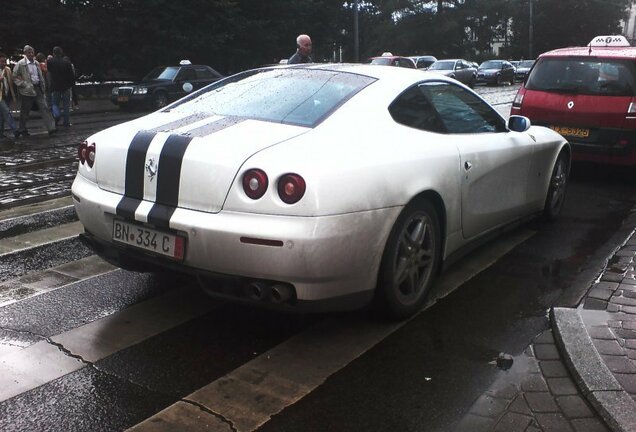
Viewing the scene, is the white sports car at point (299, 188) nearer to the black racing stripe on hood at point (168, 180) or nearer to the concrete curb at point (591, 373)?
the black racing stripe on hood at point (168, 180)

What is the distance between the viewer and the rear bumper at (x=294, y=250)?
10.6 ft

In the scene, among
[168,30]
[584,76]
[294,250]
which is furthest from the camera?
[168,30]

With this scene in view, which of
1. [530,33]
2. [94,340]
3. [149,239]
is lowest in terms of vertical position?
[94,340]

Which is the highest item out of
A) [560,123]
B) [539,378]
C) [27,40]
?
[27,40]

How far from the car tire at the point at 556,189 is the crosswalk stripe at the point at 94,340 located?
11.7 ft

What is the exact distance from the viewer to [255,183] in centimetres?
331

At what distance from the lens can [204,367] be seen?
340cm

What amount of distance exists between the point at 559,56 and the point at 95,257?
6708 millimetres

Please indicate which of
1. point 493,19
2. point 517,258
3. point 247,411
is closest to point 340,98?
point 247,411

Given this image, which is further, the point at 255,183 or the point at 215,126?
the point at 215,126

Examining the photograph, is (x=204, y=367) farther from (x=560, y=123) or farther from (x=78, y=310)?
(x=560, y=123)

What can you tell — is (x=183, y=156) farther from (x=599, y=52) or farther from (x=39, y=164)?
(x=39, y=164)

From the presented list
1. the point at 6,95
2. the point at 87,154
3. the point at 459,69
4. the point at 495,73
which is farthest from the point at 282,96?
the point at 495,73

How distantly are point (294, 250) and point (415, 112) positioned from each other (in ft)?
4.92
